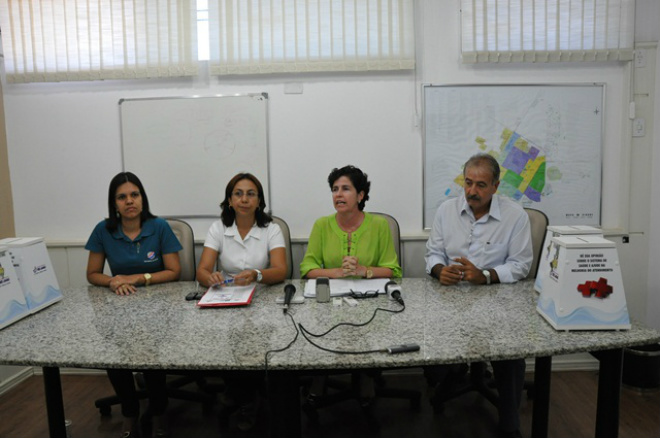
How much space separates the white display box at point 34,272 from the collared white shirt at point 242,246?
739 mm

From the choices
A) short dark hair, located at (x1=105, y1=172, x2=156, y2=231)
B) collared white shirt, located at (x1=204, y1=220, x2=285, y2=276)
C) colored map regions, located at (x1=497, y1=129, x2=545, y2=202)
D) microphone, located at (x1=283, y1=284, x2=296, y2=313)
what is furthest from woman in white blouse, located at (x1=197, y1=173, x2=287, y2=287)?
colored map regions, located at (x1=497, y1=129, x2=545, y2=202)

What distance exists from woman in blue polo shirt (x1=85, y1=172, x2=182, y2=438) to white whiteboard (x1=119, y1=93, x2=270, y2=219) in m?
0.60

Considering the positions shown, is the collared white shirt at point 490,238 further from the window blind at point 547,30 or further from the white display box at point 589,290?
the window blind at point 547,30

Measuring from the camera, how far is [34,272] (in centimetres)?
188

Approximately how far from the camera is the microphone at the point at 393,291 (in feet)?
6.08

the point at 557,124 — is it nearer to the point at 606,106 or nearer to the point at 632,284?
the point at 606,106

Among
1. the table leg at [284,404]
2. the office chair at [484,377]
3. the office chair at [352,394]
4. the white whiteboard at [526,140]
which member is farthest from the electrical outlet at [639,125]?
the table leg at [284,404]

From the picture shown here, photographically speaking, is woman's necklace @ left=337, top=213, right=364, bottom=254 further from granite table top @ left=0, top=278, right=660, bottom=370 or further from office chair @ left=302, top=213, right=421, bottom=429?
office chair @ left=302, top=213, right=421, bottom=429

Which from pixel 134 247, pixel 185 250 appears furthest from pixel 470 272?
pixel 134 247

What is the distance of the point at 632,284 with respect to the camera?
9.56 feet

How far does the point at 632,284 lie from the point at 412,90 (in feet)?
6.64

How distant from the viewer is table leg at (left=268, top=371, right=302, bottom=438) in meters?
1.40

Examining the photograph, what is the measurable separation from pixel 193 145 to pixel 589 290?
2485mm

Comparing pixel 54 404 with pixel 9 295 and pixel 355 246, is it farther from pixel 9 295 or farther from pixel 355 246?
pixel 355 246
